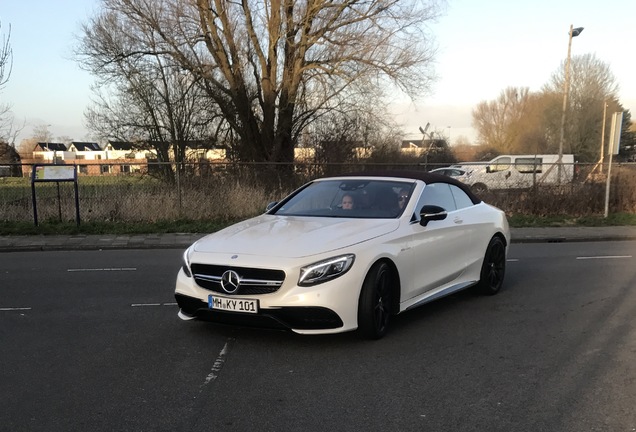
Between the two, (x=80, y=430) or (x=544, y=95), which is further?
(x=544, y=95)

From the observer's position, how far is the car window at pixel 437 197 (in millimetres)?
5811

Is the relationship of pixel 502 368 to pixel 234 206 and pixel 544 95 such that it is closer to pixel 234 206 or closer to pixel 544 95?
pixel 234 206

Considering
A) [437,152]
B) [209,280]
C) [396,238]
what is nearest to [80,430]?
[209,280]

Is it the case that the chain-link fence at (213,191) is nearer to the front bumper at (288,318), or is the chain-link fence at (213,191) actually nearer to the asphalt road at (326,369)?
the asphalt road at (326,369)

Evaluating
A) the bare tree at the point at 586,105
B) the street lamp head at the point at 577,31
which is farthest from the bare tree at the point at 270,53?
the bare tree at the point at 586,105

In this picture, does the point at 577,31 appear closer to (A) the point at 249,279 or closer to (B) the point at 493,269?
(B) the point at 493,269

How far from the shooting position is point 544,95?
56125mm

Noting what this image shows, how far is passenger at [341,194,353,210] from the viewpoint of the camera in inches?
229

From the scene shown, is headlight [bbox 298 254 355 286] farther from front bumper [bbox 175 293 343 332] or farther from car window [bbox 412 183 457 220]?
car window [bbox 412 183 457 220]

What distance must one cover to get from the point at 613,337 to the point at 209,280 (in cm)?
373

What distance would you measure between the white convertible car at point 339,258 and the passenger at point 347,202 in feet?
0.04

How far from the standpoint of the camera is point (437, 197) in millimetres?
6242

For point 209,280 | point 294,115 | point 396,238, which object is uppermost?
point 294,115

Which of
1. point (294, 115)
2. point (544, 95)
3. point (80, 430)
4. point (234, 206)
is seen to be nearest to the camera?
point (80, 430)
